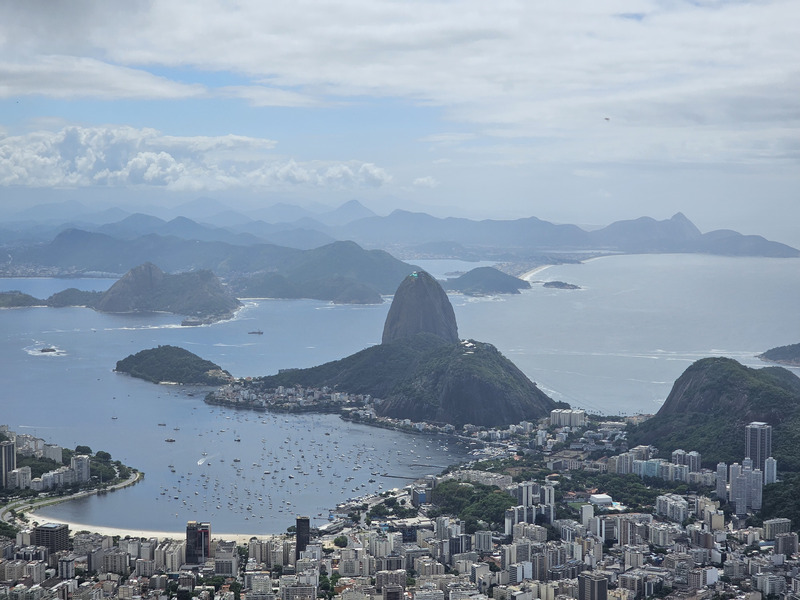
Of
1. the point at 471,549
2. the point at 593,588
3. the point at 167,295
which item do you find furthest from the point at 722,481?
the point at 167,295

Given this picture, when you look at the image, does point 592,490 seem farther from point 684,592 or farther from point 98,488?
point 98,488

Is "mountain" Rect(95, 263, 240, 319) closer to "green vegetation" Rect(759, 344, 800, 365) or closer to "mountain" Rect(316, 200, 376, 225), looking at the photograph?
"green vegetation" Rect(759, 344, 800, 365)

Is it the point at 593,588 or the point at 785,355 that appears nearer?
the point at 593,588

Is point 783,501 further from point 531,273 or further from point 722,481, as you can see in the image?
point 531,273

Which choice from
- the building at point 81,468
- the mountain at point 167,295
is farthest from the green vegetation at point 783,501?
the mountain at point 167,295

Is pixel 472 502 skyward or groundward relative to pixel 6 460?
groundward

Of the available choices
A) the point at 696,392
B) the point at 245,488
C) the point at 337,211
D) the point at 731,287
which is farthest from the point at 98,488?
the point at 337,211

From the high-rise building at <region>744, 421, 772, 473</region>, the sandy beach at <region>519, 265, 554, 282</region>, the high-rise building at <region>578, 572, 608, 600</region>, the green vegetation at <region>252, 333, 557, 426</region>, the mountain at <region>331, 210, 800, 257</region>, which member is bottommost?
the high-rise building at <region>578, 572, 608, 600</region>

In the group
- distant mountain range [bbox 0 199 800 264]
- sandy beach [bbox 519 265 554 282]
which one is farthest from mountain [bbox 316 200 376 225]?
sandy beach [bbox 519 265 554 282]
